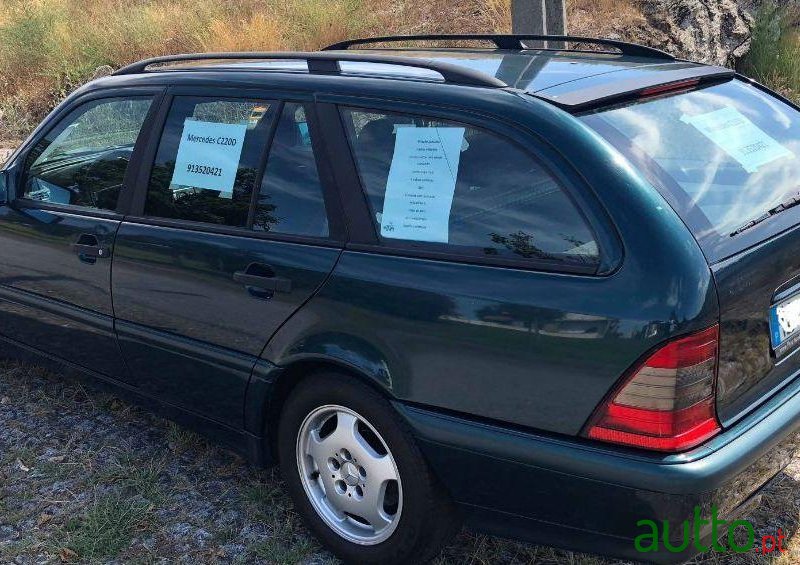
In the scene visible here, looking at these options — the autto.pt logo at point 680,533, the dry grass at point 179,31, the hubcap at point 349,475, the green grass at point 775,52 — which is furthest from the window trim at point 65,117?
the green grass at point 775,52

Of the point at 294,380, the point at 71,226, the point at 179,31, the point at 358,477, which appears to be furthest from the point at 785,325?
the point at 179,31

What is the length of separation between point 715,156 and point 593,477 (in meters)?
1.06

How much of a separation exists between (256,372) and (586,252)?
125cm

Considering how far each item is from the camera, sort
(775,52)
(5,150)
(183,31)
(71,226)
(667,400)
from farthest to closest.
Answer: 1. (183,31)
2. (5,150)
3. (775,52)
4. (71,226)
5. (667,400)

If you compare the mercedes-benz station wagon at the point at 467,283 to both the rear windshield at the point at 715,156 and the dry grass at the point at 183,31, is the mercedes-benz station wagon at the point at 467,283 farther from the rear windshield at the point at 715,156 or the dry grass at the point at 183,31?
the dry grass at the point at 183,31

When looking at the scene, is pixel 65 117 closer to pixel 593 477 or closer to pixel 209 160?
pixel 209 160

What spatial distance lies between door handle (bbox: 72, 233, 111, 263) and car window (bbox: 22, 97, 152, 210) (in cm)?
14

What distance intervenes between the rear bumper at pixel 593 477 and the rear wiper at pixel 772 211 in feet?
1.69

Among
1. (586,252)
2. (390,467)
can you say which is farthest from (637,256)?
(390,467)

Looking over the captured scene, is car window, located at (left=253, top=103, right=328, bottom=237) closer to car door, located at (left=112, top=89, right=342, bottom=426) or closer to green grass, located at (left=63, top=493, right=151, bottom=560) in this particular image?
car door, located at (left=112, top=89, right=342, bottom=426)

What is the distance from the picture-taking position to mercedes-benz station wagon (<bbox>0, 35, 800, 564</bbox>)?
2.19 metres

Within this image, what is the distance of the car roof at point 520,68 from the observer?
2.60 m

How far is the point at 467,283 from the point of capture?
2395 millimetres

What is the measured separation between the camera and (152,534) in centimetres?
314
